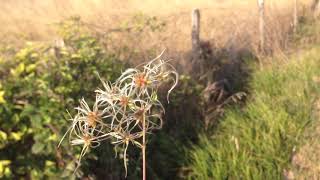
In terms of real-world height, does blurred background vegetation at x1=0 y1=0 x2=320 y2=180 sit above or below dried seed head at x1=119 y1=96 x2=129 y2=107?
below

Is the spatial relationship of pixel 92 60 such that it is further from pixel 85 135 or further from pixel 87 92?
pixel 85 135

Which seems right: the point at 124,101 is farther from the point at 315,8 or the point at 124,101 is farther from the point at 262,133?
the point at 315,8

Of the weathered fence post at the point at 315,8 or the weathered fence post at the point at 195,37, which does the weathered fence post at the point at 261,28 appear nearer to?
the weathered fence post at the point at 195,37

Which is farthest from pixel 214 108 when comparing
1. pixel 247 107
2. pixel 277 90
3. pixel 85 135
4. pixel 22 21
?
pixel 22 21

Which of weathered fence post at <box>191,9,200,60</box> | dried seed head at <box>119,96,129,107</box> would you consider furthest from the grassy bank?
dried seed head at <box>119,96,129,107</box>

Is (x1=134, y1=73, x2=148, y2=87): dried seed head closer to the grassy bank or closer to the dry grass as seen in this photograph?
the grassy bank

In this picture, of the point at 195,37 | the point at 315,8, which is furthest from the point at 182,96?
the point at 315,8

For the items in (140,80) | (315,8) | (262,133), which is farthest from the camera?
(315,8)
